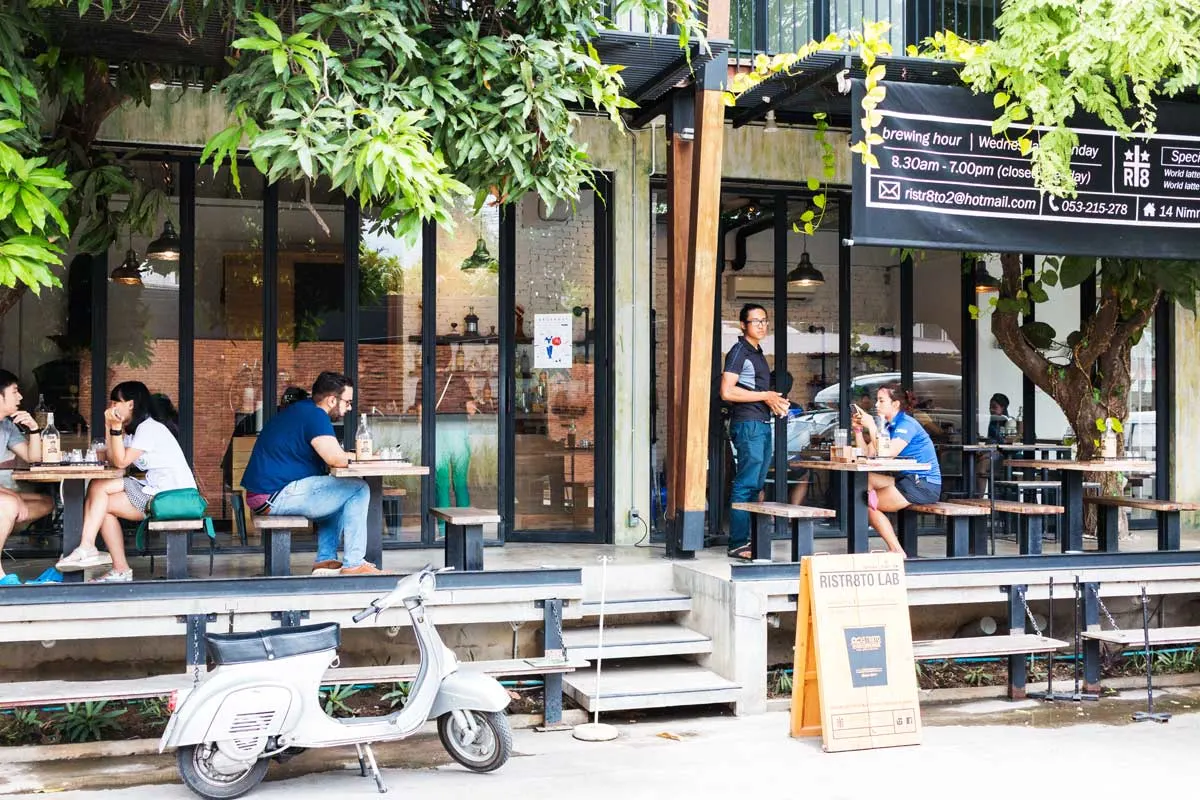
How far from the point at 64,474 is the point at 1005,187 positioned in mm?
6084

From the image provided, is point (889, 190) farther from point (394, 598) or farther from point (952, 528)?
point (394, 598)

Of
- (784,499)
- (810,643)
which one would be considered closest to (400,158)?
(810,643)

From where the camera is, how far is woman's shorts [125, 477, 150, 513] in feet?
23.2

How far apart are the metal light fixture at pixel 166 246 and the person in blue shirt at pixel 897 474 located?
203 inches

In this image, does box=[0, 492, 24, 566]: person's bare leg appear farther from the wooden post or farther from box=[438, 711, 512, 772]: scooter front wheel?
the wooden post

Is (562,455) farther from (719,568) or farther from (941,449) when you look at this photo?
(941,449)

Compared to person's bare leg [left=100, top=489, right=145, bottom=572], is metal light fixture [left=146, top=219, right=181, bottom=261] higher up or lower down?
higher up

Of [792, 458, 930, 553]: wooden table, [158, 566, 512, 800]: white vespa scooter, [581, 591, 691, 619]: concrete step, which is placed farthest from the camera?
[792, 458, 930, 553]: wooden table

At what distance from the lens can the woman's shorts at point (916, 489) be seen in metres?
8.27

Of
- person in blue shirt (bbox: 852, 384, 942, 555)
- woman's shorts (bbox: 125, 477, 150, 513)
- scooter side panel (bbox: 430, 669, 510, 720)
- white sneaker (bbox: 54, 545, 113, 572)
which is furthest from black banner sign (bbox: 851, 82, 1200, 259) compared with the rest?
white sneaker (bbox: 54, 545, 113, 572)

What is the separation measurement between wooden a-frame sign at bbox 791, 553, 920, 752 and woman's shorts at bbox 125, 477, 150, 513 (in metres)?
3.89

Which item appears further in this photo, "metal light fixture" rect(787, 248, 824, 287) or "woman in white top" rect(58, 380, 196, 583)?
"metal light fixture" rect(787, 248, 824, 287)

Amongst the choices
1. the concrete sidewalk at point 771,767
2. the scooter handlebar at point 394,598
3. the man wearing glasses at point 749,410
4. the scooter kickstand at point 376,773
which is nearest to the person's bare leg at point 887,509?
the man wearing glasses at point 749,410

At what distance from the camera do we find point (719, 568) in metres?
7.58
